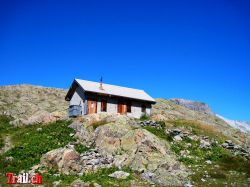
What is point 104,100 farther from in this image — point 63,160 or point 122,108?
point 63,160

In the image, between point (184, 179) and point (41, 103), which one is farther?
point (41, 103)

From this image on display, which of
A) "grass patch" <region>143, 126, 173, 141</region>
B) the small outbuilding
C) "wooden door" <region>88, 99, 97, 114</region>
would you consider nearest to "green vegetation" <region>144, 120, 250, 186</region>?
"grass patch" <region>143, 126, 173, 141</region>

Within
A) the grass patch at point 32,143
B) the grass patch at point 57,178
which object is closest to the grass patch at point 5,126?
the grass patch at point 32,143

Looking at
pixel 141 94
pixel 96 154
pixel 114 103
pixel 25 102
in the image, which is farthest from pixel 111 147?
pixel 25 102

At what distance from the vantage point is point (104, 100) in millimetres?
51406

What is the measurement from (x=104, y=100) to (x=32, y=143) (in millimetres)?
15418

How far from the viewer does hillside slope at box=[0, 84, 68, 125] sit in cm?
8281

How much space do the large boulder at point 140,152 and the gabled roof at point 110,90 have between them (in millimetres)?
12313

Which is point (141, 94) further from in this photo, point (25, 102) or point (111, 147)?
point (25, 102)

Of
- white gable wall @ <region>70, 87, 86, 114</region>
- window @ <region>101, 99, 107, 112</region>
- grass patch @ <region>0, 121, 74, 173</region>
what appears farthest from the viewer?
window @ <region>101, 99, 107, 112</region>

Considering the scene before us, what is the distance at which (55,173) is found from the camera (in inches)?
1235

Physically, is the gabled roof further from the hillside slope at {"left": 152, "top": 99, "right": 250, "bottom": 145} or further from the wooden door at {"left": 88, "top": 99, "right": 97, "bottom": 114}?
the hillside slope at {"left": 152, "top": 99, "right": 250, "bottom": 145}

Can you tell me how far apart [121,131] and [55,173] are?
32.1 feet

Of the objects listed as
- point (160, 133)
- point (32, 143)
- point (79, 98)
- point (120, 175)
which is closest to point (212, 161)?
point (160, 133)
